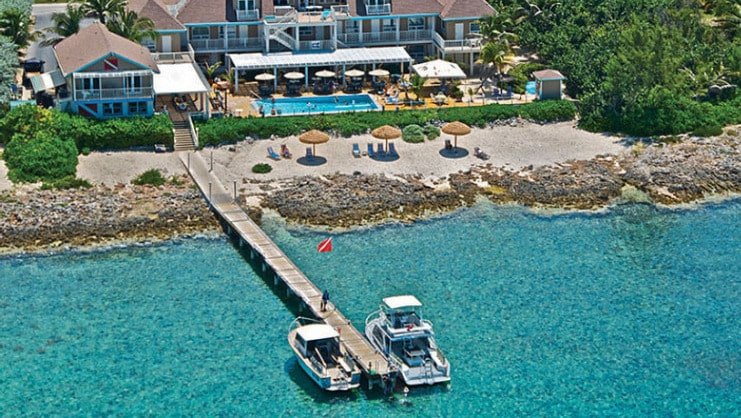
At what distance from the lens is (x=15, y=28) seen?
95.6 meters

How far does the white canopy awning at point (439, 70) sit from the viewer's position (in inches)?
3656

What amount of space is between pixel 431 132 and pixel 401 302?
26.0 meters

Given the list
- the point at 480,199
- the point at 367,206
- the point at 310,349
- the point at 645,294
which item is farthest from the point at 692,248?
the point at 310,349

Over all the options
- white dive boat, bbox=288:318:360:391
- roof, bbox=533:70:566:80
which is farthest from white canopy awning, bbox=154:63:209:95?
white dive boat, bbox=288:318:360:391

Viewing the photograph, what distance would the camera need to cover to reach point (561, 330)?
65.2 meters

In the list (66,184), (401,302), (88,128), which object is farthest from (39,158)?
(401,302)

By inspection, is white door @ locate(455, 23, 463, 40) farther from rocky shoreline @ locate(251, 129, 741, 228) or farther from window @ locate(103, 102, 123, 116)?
window @ locate(103, 102, 123, 116)

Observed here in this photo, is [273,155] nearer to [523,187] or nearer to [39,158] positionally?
[39,158]

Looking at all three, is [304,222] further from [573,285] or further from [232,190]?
[573,285]

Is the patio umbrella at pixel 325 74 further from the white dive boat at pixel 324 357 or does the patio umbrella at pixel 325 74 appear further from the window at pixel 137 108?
the white dive boat at pixel 324 357

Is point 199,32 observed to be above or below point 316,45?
above

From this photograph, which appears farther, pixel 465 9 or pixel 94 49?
pixel 465 9

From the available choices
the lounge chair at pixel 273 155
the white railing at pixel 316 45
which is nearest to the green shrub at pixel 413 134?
the lounge chair at pixel 273 155

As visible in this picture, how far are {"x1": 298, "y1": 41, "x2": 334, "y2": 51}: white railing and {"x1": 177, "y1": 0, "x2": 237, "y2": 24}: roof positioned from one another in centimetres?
507
